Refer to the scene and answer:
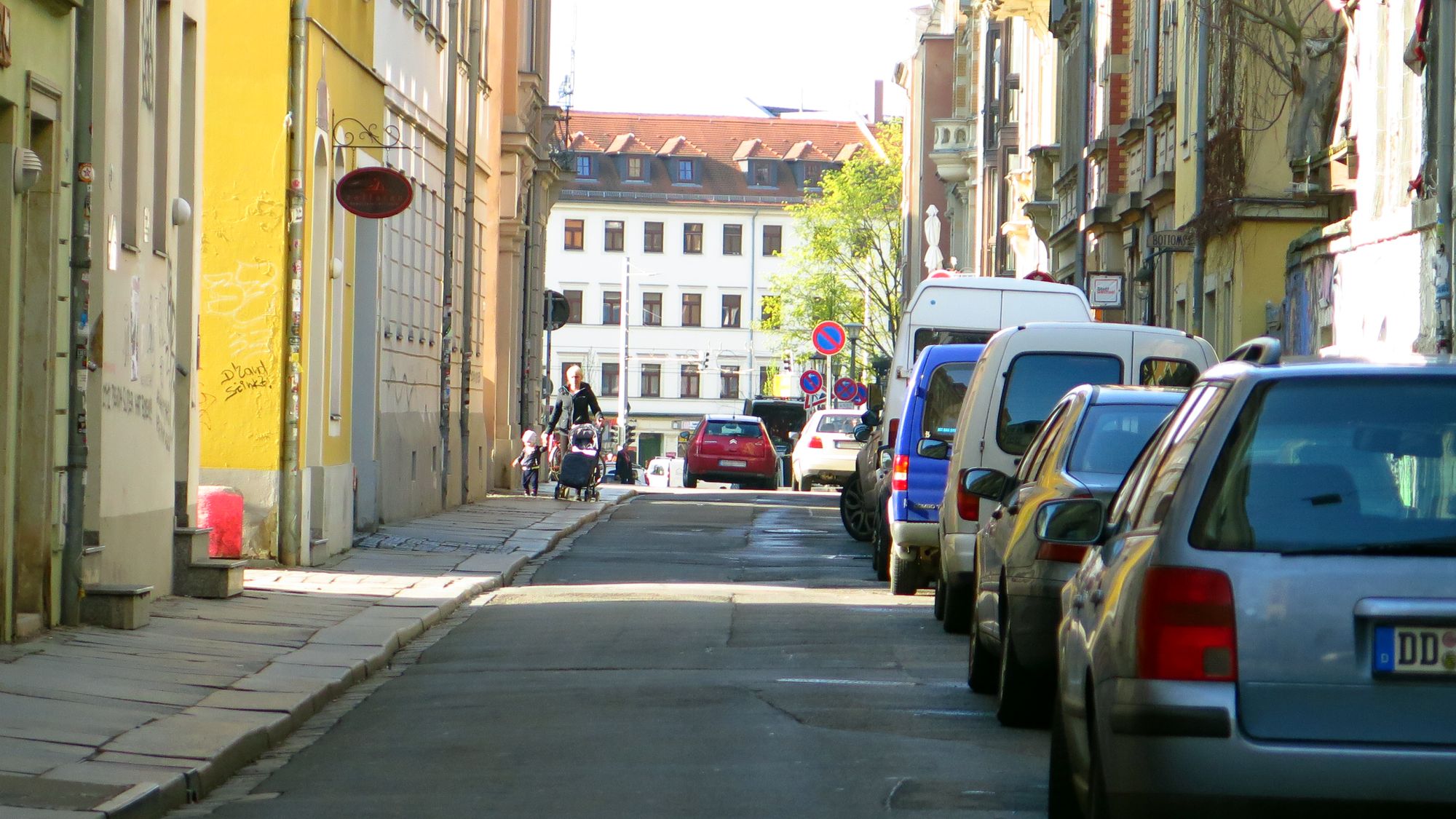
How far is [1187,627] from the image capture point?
5.53 meters

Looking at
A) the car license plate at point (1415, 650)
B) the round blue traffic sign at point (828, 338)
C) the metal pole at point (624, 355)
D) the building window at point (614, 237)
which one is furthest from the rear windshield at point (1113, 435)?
the building window at point (614, 237)

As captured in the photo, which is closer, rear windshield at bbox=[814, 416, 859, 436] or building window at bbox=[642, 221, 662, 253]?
rear windshield at bbox=[814, 416, 859, 436]

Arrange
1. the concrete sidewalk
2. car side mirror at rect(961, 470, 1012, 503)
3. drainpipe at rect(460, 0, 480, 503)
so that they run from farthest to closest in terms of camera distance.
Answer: drainpipe at rect(460, 0, 480, 503) → car side mirror at rect(961, 470, 1012, 503) → the concrete sidewalk

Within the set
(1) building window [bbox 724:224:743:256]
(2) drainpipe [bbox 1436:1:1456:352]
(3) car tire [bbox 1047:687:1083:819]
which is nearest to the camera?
(3) car tire [bbox 1047:687:1083:819]

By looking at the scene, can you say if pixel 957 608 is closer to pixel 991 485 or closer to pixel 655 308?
pixel 991 485

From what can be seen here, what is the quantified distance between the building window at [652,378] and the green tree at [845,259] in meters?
19.4

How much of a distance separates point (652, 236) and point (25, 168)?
338 ft

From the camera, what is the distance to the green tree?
308ft

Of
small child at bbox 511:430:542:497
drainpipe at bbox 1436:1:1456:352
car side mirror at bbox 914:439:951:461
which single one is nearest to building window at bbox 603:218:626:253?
small child at bbox 511:430:542:497

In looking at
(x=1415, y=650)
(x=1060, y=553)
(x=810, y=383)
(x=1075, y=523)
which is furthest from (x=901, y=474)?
(x=810, y=383)

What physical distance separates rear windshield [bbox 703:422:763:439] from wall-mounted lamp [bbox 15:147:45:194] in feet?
123

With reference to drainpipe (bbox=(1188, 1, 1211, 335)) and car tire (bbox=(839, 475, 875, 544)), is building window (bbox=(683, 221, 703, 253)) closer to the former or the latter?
drainpipe (bbox=(1188, 1, 1211, 335))

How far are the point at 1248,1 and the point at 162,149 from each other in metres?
14.8

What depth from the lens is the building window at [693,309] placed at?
379 ft
